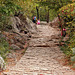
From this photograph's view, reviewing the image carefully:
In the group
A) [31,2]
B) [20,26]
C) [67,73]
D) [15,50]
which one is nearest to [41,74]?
[67,73]

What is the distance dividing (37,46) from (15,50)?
255 cm

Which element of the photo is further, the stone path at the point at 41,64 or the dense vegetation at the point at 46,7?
the dense vegetation at the point at 46,7

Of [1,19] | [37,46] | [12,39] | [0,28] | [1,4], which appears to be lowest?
[37,46]

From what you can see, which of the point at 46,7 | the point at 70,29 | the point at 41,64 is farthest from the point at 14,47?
the point at 46,7

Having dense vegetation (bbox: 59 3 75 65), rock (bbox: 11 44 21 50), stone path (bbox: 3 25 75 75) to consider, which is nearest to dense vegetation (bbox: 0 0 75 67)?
dense vegetation (bbox: 59 3 75 65)

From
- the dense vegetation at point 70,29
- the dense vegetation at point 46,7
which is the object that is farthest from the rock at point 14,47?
the dense vegetation at point 70,29

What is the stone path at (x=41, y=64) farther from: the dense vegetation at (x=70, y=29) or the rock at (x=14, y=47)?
the rock at (x=14, y=47)

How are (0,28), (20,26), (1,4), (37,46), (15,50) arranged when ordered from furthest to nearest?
1. (20,26)
2. (37,46)
3. (0,28)
4. (15,50)
5. (1,4)

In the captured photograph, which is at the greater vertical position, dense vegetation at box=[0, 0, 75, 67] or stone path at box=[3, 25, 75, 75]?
dense vegetation at box=[0, 0, 75, 67]

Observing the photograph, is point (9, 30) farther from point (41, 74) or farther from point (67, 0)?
point (41, 74)

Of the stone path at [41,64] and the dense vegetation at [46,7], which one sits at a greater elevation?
the dense vegetation at [46,7]

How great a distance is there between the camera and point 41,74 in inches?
171

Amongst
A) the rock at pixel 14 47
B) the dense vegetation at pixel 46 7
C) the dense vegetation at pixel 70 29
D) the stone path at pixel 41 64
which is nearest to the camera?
the stone path at pixel 41 64

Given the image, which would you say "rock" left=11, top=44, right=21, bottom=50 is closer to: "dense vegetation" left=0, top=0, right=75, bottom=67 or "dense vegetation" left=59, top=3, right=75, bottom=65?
"dense vegetation" left=0, top=0, right=75, bottom=67
